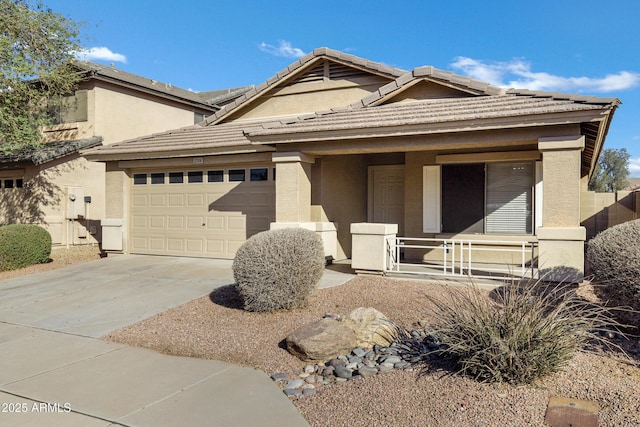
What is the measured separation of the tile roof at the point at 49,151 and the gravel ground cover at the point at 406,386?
1207 cm

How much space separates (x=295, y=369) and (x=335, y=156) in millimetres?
7747

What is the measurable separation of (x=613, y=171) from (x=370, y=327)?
155ft

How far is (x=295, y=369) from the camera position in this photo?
5.68 meters

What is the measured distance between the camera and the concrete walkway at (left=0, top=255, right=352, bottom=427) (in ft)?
14.9

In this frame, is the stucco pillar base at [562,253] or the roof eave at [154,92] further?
the roof eave at [154,92]

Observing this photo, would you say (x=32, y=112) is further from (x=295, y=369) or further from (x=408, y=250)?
(x=295, y=369)

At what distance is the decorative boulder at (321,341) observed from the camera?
229 inches

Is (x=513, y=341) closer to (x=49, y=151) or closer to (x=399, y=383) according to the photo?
(x=399, y=383)

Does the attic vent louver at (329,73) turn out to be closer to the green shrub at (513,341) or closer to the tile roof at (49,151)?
the tile roof at (49,151)

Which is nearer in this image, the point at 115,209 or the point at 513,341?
the point at 513,341

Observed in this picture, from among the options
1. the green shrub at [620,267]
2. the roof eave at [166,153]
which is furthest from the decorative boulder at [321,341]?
the roof eave at [166,153]

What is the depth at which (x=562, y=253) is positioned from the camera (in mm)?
8422

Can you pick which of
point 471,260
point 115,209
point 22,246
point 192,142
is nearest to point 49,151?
point 115,209

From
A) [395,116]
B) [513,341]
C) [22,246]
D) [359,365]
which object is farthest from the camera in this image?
[22,246]
